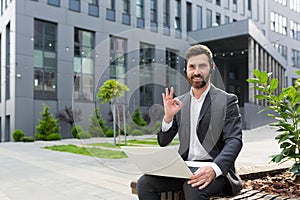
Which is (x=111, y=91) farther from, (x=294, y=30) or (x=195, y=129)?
(x=294, y=30)

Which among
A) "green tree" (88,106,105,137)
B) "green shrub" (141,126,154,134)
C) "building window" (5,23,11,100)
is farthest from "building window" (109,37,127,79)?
"building window" (5,23,11,100)

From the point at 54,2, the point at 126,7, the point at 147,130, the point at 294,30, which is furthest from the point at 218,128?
the point at 294,30

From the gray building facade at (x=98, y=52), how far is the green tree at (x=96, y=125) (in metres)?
0.04

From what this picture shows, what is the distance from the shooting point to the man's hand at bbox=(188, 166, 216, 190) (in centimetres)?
167

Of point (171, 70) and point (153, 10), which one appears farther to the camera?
point (153, 10)

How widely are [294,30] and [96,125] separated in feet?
142

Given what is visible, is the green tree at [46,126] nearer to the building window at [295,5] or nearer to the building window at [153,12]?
the building window at [153,12]

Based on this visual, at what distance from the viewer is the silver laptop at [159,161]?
1592mm

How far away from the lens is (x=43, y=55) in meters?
18.5

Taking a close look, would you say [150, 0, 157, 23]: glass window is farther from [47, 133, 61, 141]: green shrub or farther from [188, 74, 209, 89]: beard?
[47, 133, 61, 141]: green shrub

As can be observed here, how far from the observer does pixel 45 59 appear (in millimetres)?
18594

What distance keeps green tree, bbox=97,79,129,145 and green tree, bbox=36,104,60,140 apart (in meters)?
16.1

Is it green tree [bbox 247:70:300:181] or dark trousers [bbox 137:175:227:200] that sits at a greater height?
green tree [bbox 247:70:300:181]

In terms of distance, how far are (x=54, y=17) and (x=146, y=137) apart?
18639 millimetres
